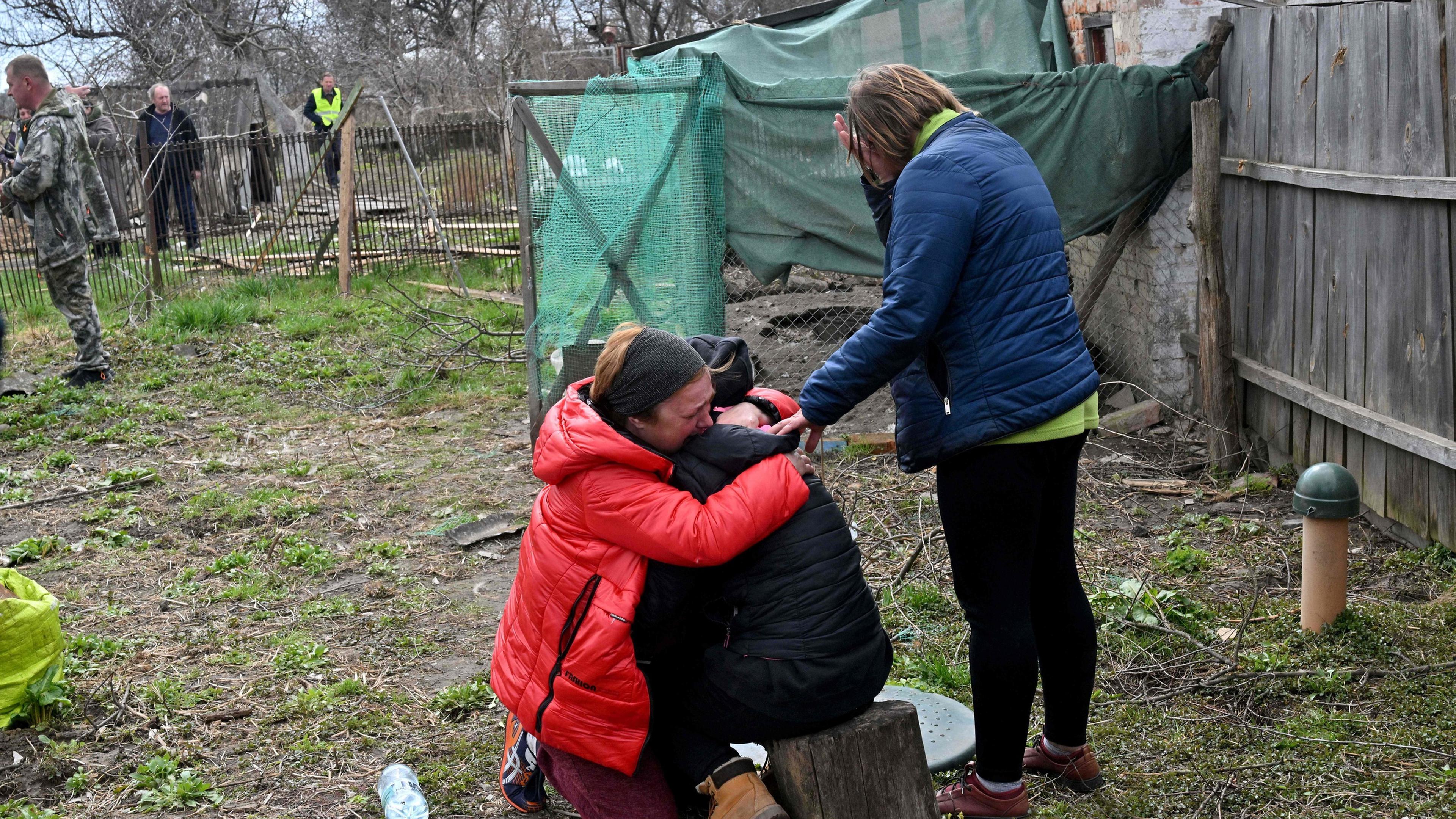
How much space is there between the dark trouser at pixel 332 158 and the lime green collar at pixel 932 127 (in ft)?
34.8

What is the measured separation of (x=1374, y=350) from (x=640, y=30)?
2305 centimetres

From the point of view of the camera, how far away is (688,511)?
2.46 metres

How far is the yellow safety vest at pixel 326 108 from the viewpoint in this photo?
53.0 feet

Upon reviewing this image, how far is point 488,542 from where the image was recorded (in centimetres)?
539

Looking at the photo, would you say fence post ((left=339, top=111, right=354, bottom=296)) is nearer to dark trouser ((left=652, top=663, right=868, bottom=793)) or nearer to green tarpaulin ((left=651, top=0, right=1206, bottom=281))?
green tarpaulin ((left=651, top=0, right=1206, bottom=281))

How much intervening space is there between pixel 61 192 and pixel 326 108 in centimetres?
858

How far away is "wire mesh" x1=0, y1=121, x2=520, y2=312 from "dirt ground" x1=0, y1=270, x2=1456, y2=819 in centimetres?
471

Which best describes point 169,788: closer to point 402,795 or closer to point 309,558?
point 402,795

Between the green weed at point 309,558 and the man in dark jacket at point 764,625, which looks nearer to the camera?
the man in dark jacket at point 764,625

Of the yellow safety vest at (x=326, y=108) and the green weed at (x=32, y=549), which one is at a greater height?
the yellow safety vest at (x=326, y=108)

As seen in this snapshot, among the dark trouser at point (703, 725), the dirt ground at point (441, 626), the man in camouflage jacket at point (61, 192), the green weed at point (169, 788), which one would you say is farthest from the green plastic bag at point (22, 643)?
the man in camouflage jacket at point (61, 192)

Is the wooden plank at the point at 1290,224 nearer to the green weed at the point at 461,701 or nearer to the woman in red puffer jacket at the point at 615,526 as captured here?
the woman in red puffer jacket at the point at 615,526

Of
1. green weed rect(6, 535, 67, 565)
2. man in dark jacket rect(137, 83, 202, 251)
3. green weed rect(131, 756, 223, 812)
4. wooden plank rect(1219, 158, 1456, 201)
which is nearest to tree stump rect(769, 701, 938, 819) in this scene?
green weed rect(131, 756, 223, 812)

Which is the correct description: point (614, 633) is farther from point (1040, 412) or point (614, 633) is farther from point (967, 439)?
point (1040, 412)
